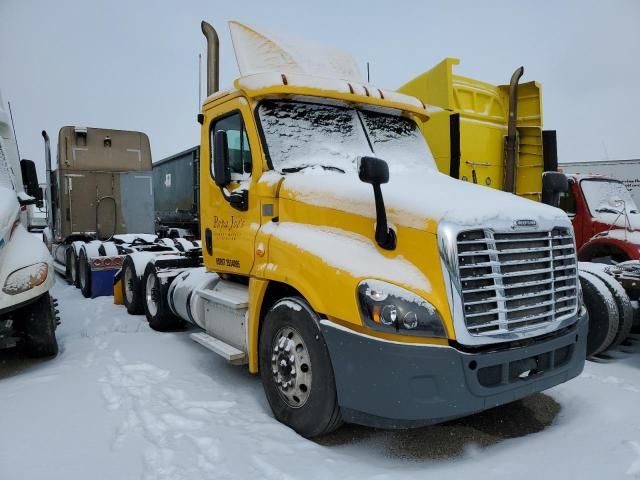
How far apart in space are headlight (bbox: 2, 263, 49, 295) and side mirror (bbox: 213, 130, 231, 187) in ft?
7.42

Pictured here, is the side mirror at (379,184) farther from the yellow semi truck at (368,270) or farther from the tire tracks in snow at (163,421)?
the tire tracks in snow at (163,421)

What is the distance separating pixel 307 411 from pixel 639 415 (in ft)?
8.21

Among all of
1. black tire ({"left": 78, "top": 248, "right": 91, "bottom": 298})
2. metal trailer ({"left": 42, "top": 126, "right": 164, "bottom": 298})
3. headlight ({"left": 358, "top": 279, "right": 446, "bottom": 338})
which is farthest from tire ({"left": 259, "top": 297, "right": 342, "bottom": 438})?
metal trailer ({"left": 42, "top": 126, "right": 164, "bottom": 298})

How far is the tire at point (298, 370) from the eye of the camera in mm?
3283

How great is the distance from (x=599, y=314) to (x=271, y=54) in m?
4.31

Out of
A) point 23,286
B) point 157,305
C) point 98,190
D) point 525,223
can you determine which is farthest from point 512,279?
point 98,190

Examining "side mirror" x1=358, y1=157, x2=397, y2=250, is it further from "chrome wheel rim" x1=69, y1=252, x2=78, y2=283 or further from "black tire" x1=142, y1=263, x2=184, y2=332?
"chrome wheel rim" x1=69, y1=252, x2=78, y2=283

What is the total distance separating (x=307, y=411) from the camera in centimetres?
342

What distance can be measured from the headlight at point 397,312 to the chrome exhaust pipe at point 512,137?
5.75 meters

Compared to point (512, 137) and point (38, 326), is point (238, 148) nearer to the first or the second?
point (38, 326)

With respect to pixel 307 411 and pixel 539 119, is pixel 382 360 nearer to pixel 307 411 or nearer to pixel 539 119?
pixel 307 411

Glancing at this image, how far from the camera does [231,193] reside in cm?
444

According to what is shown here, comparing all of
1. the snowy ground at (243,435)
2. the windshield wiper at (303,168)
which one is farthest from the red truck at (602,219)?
the windshield wiper at (303,168)

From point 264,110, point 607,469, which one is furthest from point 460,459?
point 264,110
